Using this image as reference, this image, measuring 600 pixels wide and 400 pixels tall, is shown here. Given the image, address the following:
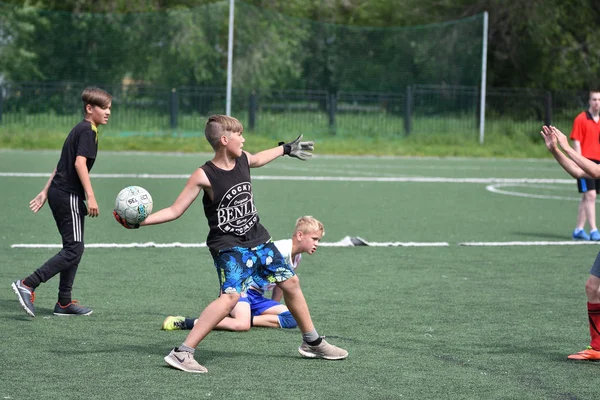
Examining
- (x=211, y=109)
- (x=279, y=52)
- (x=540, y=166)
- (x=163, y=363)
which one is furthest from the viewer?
(x=279, y=52)

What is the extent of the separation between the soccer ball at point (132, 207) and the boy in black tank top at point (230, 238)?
0.13ft

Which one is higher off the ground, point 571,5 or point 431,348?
point 571,5

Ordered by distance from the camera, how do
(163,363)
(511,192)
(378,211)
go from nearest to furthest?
(163,363) → (378,211) → (511,192)

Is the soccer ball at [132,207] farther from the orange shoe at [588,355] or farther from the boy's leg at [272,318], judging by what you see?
the orange shoe at [588,355]

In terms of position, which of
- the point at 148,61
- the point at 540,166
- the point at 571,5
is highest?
the point at 571,5

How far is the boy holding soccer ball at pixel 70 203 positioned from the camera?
7703 mm

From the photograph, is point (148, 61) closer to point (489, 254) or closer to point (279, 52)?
point (279, 52)

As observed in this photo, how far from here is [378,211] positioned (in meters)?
15.6

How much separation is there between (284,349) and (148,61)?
25343 mm

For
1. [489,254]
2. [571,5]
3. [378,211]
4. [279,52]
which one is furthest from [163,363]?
[571,5]

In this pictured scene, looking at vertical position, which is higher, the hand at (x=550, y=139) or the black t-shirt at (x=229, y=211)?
the hand at (x=550, y=139)

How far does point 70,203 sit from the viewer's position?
25.5ft

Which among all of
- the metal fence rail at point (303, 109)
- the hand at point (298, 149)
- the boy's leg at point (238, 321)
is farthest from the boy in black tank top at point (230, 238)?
the metal fence rail at point (303, 109)

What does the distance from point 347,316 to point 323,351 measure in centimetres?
155
